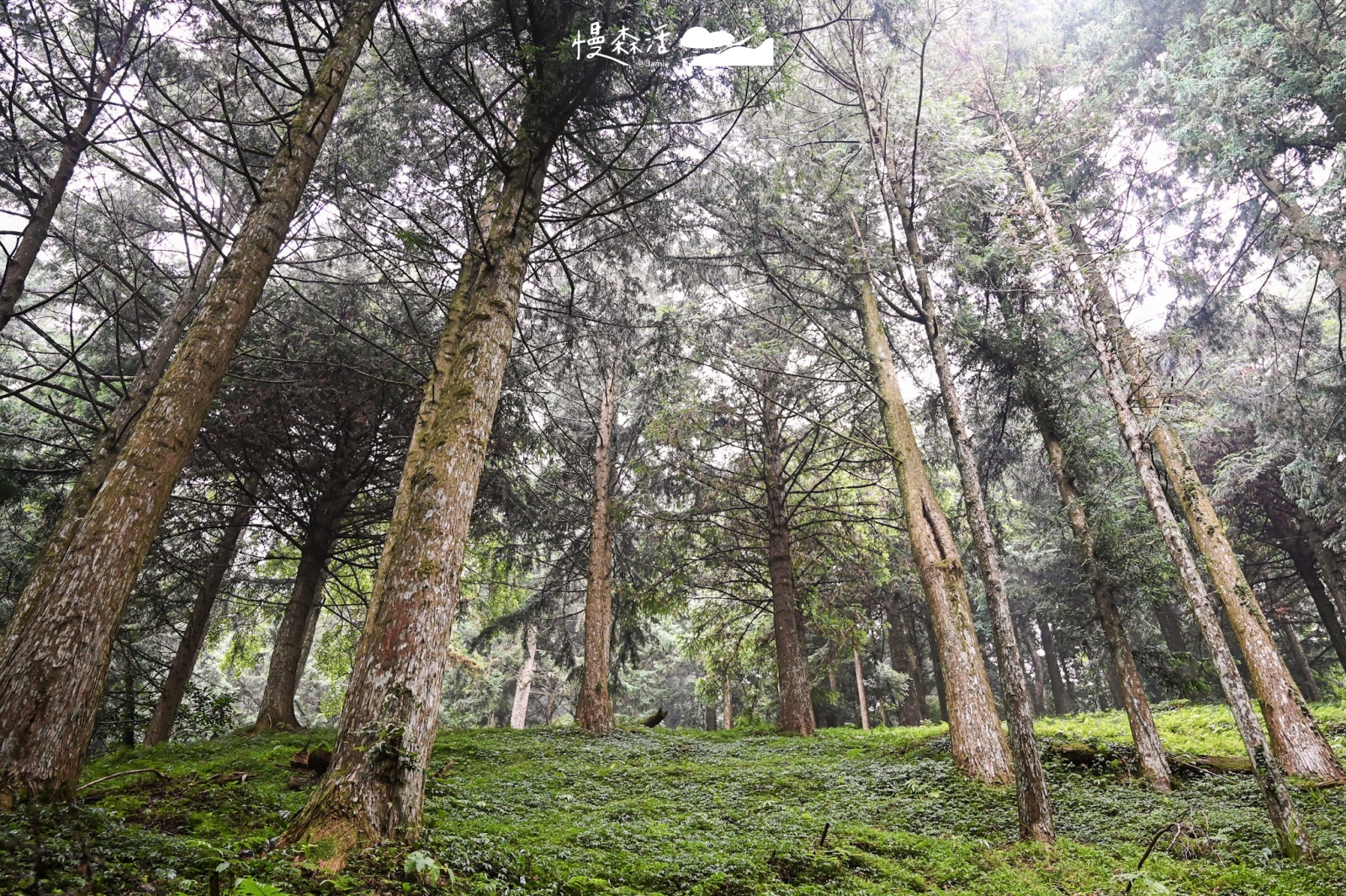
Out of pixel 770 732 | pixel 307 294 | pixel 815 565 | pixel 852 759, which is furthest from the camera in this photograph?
pixel 815 565

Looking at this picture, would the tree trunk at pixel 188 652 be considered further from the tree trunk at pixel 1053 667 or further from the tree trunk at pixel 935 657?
the tree trunk at pixel 1053 667

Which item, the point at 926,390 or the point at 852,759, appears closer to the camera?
the point at 852,759

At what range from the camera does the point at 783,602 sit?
1262cm

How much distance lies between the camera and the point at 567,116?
5.76 metres

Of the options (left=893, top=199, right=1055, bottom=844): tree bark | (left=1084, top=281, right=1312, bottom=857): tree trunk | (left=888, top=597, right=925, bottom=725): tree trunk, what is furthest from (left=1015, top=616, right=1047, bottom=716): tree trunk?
(left=893, top=199, right=1055, bottom=844): tree bark

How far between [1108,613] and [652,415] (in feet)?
30.0

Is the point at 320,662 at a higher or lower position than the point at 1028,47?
lower

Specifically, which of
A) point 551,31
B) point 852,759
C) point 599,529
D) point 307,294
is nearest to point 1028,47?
point 551,31

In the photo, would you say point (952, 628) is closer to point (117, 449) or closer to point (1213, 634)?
point (1213, 634)

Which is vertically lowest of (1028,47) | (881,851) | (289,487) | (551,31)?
(881,851)

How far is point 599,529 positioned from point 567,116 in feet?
28.8

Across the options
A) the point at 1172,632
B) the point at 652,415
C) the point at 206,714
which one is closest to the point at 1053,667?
the point at 1172,632

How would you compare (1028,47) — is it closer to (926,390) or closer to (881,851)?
(926,390)

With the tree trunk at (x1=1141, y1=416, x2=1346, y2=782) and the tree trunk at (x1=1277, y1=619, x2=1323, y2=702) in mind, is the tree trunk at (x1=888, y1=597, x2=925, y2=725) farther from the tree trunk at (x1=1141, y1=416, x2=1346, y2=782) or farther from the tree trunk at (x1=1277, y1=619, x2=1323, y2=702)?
the tree trunk at (x1=1277, y1=619, x2=1323, y2=702)
